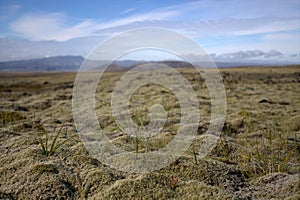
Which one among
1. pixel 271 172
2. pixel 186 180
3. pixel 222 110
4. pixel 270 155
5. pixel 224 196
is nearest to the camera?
pixel 224 196

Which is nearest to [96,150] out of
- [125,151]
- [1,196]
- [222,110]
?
[125,151]

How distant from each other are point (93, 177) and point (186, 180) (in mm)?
1216

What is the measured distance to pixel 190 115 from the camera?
24.2ft

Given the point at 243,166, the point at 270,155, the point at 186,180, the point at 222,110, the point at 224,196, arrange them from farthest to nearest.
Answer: the point at 222,110, the point at 270,155, the point at 243,166, the point at 186,180, the point at 224,196

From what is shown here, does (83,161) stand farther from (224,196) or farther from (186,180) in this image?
(224,196)

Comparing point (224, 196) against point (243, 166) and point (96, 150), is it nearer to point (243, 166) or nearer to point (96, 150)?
point (243, 166)

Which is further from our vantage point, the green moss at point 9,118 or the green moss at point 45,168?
the green moss at point 9,118

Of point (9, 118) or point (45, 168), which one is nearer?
point (45, 168)

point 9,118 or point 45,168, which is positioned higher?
point 9,118

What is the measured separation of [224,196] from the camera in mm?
3053

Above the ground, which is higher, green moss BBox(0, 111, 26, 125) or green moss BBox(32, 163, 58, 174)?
green moss BBox(0, 111, 26, 125)

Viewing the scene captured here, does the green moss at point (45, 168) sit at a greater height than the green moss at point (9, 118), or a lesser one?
lesser

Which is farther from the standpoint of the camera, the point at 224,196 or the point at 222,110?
the point at 222,110

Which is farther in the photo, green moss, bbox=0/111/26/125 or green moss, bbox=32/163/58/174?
green moss, bbox=0/111/26/125
